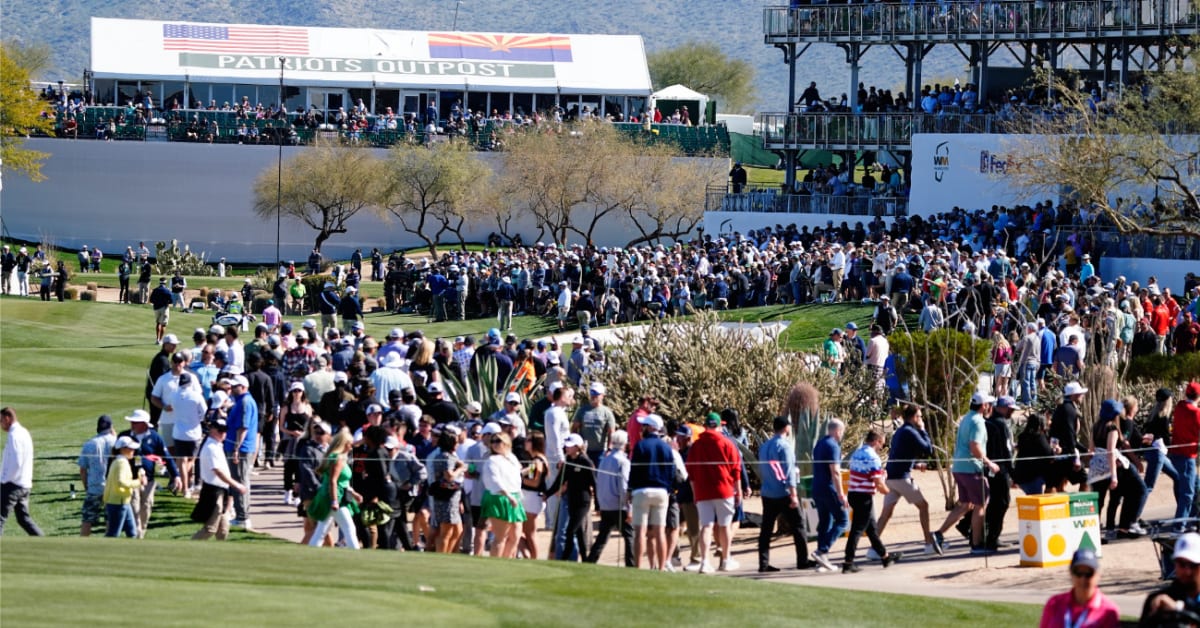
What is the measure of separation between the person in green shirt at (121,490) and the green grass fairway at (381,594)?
1377 mm

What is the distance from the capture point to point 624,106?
266 feet

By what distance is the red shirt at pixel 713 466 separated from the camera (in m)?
16.3

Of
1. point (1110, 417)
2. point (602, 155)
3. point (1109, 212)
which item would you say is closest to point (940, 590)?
point (1110, 417)

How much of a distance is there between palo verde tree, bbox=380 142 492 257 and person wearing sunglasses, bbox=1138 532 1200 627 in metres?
60.8

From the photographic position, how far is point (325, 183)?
70500 millimetres

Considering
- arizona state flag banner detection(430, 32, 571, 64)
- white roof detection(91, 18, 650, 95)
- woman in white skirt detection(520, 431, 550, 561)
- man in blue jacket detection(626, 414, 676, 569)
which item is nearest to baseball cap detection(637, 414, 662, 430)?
man in blue jacket detection(626, 414, 676, 569)

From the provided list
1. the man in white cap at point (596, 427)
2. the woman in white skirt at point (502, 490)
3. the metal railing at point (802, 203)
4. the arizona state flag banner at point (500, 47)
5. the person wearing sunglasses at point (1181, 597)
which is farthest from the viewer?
the arizona state flag banner at point (500, 47)

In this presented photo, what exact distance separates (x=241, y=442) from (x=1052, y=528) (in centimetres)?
831

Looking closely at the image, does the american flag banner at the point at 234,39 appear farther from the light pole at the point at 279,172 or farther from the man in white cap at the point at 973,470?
the man in white cap at the point at 973,470

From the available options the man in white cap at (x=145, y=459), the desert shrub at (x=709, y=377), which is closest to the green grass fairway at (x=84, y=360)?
the man in white cap at (x=145, y=459)

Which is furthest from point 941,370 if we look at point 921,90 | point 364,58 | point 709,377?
point 364,58

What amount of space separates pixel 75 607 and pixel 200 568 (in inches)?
83.3

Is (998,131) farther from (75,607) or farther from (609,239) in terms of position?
(75,607)

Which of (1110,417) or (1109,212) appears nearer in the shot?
(1110,417)
